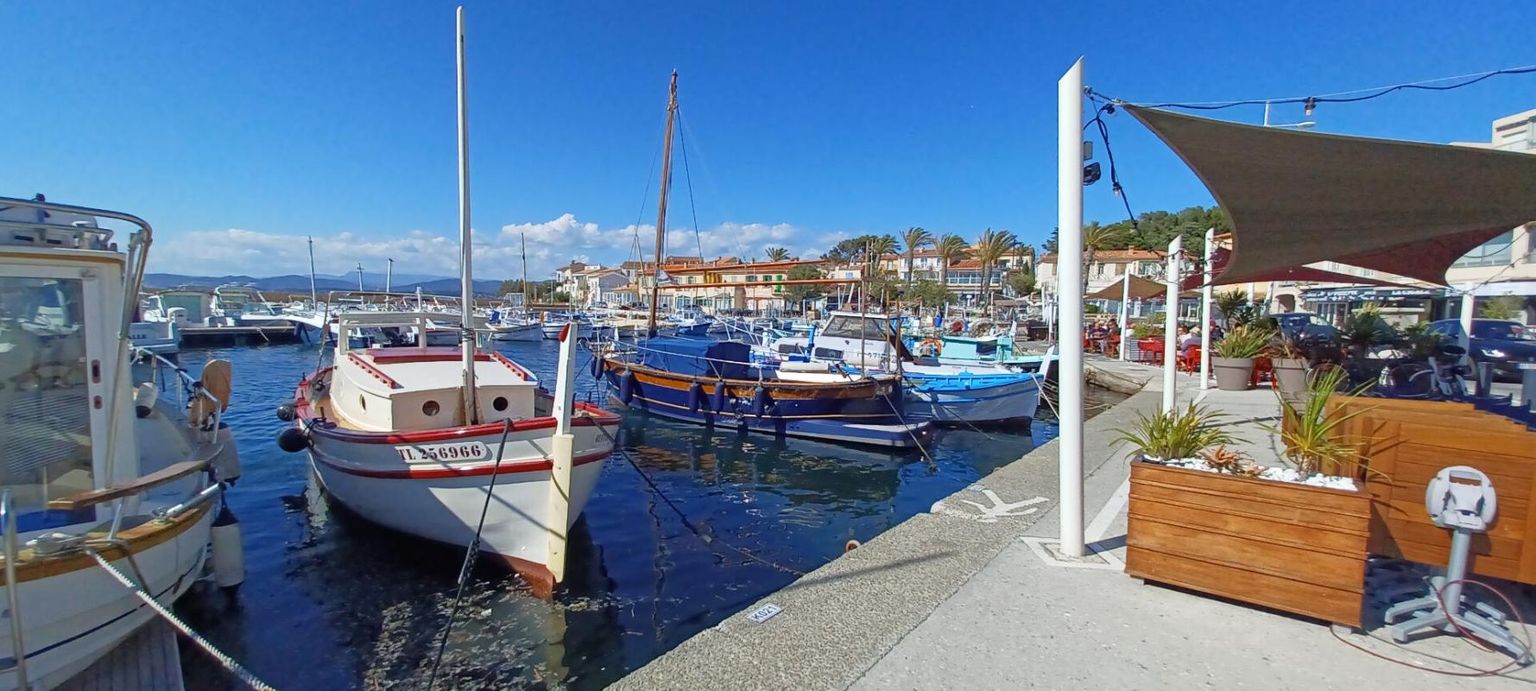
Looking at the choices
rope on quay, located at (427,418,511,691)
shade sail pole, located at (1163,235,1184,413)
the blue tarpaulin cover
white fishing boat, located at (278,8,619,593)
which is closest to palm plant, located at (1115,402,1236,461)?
white fishing boat, located at (278,8,619,593)

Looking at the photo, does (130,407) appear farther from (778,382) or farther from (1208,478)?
(778,382)

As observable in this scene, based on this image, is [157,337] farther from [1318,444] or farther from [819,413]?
[1318,444]

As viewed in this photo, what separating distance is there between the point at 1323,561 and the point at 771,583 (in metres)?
4.63

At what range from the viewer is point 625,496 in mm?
9594

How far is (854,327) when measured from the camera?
16391 mm

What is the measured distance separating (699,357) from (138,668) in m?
11.1

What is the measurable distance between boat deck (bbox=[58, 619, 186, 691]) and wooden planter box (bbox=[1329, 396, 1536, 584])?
7.20m

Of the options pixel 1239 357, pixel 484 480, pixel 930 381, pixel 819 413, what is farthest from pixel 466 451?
pixel 1239 357

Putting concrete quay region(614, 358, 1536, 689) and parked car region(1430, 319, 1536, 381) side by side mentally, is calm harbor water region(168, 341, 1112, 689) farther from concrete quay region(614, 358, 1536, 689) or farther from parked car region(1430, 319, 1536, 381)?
parked car region(1430, 319, 1536, 381)

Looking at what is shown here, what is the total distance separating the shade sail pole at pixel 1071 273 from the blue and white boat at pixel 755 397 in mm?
8648

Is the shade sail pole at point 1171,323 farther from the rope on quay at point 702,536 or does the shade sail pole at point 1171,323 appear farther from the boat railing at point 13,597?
the boat railing at point 13,597

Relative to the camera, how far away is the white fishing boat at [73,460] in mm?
3596

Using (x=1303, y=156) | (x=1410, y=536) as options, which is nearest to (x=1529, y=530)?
(x=1410, y=536)

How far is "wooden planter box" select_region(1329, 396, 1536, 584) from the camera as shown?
3.08 metres
